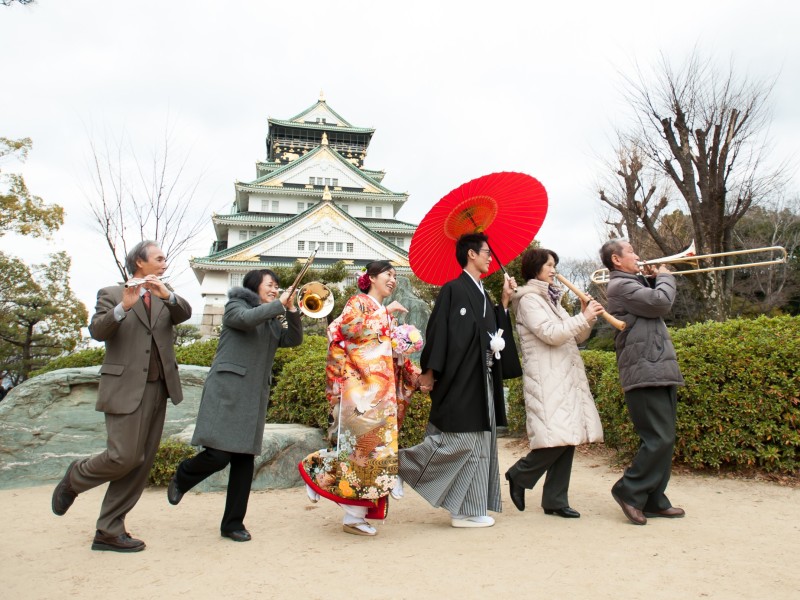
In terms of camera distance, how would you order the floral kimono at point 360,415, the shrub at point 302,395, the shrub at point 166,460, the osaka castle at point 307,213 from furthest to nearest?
the osaka castle at point 307,213 < the shrub at point 302,395 < the shrub at point 166,460 < the floral kimono at point 360,415

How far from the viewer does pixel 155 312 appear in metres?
3.61

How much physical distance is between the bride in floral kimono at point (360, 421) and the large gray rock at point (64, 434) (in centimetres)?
158

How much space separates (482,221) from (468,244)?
0.80ft

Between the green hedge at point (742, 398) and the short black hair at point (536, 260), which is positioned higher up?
the short black hair at point (536, 260)

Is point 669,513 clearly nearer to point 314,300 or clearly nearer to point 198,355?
point 314,300

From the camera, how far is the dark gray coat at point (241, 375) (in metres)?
3.55

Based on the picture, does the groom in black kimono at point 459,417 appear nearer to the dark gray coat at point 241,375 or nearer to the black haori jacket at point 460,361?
the black haori jacket at point 460,361

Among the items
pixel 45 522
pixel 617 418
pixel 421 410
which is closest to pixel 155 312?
pixel 45 522

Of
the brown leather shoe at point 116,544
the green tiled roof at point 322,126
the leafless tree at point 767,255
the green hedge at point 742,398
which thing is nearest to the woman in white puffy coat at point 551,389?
the green hedge at point 742,398

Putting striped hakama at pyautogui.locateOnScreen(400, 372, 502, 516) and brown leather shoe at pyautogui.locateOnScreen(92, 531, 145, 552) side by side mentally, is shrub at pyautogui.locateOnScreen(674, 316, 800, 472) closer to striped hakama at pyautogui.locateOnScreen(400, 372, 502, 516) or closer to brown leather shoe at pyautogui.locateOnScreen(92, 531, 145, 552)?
striped hakama at pyautogui.locateOnScreen(400, 372, 502, 516)

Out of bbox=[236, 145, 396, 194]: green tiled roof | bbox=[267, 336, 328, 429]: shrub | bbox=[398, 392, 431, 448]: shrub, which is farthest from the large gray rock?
bbox=[236, 145, 396, 194]: green tiled roof

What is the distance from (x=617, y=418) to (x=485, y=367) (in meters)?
2.33

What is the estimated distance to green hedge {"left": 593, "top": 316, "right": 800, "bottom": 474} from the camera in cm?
465

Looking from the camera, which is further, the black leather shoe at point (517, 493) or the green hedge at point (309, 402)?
the green hedge at point (309, 402)
